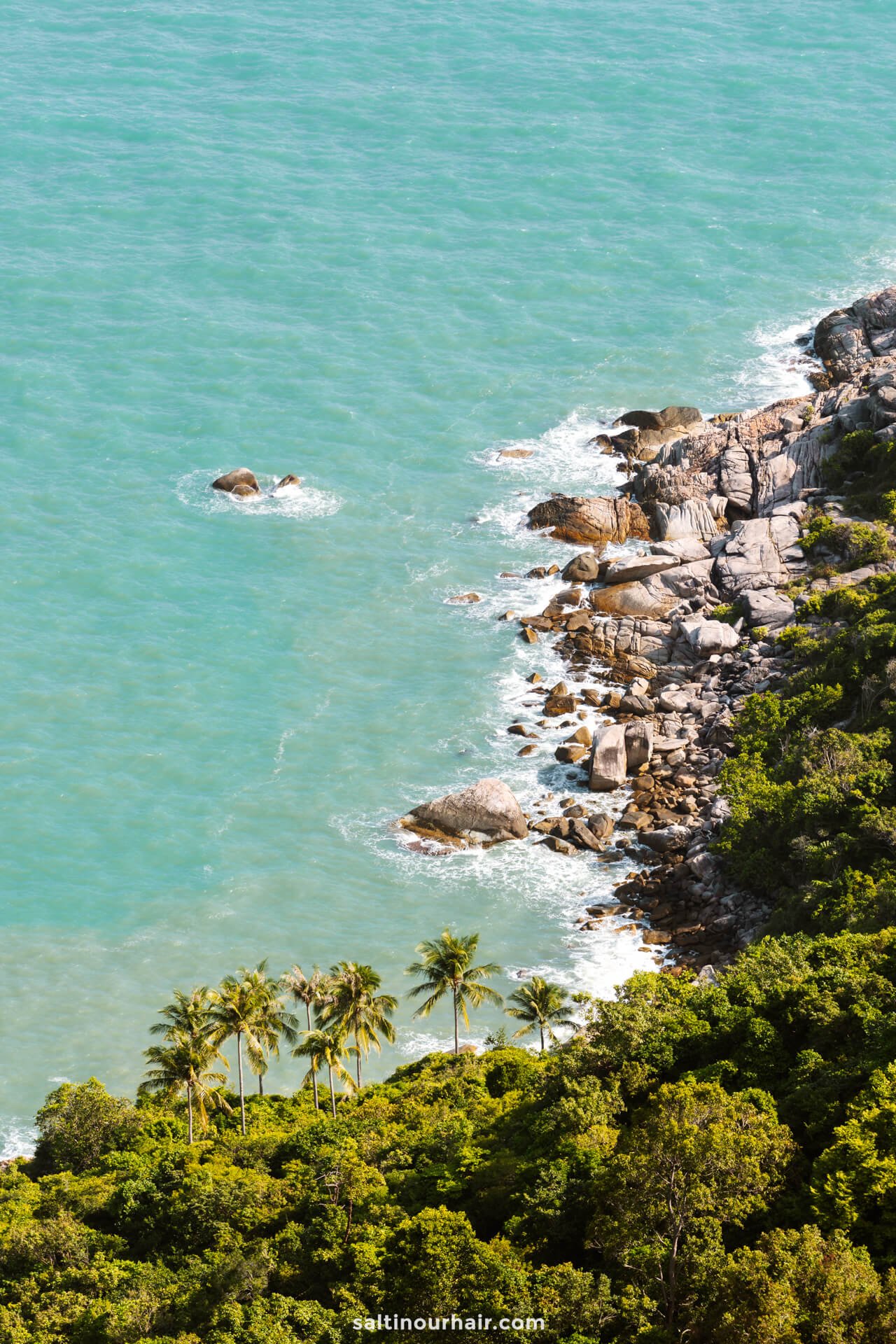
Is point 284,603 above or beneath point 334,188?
beneath

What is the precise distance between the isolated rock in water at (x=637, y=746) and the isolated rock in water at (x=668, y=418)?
41.6m

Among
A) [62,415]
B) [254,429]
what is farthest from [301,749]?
[62,415]

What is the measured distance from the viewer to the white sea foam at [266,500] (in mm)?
130500

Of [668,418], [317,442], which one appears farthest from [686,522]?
[317,442]

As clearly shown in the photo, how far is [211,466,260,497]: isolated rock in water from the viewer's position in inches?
5207

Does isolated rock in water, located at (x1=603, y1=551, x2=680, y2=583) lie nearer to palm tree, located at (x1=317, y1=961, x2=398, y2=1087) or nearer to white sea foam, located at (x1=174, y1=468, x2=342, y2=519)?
white sea foam, located at (x1=174, y1=468, x2=342, y2=519)

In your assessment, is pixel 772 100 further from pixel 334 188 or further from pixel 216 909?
pixel 216 909

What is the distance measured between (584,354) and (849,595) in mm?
55099

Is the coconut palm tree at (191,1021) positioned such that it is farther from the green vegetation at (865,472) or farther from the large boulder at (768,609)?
the green vegetation at (865,472)

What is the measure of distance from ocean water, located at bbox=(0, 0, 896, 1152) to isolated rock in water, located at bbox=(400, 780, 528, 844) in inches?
62.4

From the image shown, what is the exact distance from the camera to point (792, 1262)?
48969mm

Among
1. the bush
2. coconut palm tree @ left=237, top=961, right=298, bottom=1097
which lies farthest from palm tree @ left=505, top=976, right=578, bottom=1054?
the bush

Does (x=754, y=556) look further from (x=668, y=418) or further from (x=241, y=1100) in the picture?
(x=241, y=1100)

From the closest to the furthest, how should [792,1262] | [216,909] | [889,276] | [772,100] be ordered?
[792,1262]
[216,909]
[889,276]
[772,100]
